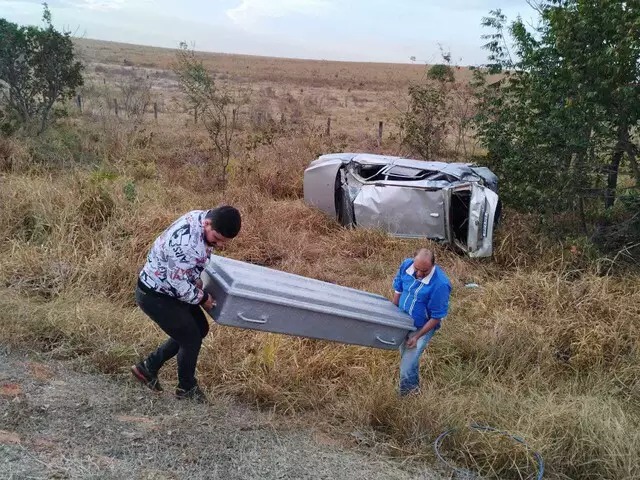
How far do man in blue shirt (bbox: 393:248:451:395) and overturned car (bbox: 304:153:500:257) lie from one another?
10.5 feet

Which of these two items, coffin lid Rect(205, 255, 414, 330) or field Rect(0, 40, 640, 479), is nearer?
coffin lid Rect(205, 255, 414, 330)

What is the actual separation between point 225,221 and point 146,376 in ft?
4.35

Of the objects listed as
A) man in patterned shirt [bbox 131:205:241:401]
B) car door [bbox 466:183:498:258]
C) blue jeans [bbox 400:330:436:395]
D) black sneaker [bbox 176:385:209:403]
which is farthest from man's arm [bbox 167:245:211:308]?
car door [bbox 466:183:498:258]

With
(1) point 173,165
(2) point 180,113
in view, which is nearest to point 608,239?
(1) point 173,165

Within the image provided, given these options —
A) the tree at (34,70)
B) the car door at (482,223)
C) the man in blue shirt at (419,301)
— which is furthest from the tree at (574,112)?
the tree at (34,70)

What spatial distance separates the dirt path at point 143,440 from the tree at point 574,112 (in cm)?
495

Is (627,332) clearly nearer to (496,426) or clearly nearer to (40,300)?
(496,426)

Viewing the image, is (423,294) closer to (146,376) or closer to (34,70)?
(146,376)

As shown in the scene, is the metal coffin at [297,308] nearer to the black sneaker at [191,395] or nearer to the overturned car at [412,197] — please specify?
the black sneaker at [191,395]

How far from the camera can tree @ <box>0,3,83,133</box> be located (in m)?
11.9

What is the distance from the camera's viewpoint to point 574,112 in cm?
663

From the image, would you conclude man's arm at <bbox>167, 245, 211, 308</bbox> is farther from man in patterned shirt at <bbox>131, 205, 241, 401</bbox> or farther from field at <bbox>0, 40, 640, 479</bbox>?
field at <bbox>0, 40, 640, 479</bbox>

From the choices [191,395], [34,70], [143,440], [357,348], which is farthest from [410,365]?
[34,70]

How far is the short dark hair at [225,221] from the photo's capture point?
3.18m
